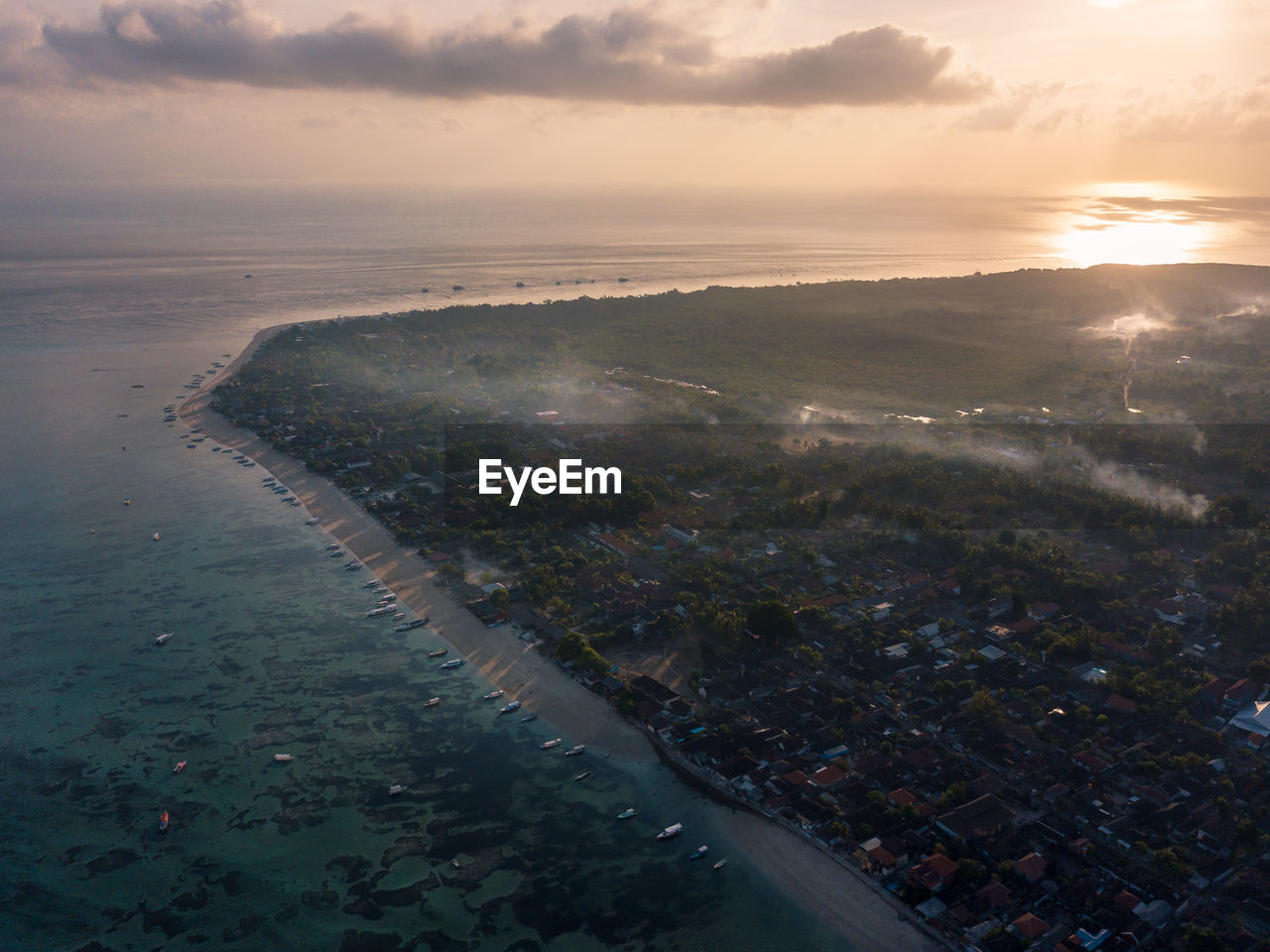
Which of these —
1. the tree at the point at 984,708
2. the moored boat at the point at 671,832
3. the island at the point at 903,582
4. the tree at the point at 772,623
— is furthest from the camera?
the tree at the point at 772,623

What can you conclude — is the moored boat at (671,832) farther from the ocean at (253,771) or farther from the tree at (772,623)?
the tree at (772,623)

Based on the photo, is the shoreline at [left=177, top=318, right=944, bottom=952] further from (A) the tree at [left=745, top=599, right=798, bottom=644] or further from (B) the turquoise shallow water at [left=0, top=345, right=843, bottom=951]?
(A) the tree at [left=745, top=599, right=798, bottom=644]

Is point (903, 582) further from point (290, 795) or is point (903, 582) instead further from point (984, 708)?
point (290, 795)

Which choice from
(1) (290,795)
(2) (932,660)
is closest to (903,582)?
(2) (932,660)

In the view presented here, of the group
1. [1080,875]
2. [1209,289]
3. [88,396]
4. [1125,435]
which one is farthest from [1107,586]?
[1209,289]

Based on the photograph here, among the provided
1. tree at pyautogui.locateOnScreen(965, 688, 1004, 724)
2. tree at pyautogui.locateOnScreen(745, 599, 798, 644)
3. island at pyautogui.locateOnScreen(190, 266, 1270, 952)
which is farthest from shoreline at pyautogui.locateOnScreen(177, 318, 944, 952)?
tree at pyautogui.locateOnScreen(965, 688, 1004, 724)

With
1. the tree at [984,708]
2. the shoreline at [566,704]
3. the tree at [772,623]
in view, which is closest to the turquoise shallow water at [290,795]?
the shoreline at [566,704]

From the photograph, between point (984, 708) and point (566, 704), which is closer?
point (984, 708)

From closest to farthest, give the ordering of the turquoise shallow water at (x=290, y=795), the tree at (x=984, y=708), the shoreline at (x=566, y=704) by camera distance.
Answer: the shoreline at (x=566, y=704), the turquoise shallow water at (x=290, y=795), the tree at (x=984, y=708)
